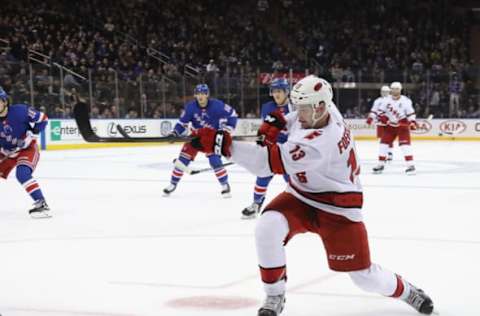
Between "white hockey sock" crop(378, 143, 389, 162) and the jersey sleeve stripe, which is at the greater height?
the jersey sleeve stripe

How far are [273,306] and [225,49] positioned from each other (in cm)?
1913

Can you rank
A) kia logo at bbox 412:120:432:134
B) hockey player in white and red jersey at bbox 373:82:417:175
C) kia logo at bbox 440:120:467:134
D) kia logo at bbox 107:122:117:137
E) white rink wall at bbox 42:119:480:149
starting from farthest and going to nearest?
kia logo at bbox 412:120:432:134, kia logo at bbox 440:120:467:134, kia logo at bbox 107:122:117:137, white rink wall at bbox 42:119:480:149, hockey player in white and red jersey at bbox 373:82:417:175

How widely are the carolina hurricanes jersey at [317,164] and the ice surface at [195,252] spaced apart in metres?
0.49

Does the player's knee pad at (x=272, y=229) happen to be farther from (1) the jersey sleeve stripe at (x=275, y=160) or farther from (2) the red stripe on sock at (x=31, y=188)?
(2) the red stripe on sock at (x=31, y=188)

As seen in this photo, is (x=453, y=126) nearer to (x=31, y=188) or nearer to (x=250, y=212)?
(x=250, y=212)

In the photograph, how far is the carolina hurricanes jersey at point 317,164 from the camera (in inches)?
108

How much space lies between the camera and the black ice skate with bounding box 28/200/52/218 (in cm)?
610

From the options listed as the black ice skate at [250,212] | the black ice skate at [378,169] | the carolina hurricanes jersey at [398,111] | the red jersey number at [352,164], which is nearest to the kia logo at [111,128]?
the carolina hurricanes jersey at [398,111]

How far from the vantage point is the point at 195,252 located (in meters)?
4.54

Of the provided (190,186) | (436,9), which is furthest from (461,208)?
(436,9)

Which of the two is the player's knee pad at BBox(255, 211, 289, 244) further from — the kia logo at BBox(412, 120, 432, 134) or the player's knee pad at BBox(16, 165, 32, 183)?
the kia logo at BBox(412, 120, 432, 134)

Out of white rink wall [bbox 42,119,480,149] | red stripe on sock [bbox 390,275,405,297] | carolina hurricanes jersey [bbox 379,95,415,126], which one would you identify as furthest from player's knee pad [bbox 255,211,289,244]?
white rink wall [bbox 42,119,480,149]

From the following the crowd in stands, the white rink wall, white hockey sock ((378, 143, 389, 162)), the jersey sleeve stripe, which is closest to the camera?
the jersey sleeve stripe

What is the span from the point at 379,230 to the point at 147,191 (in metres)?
3.37
